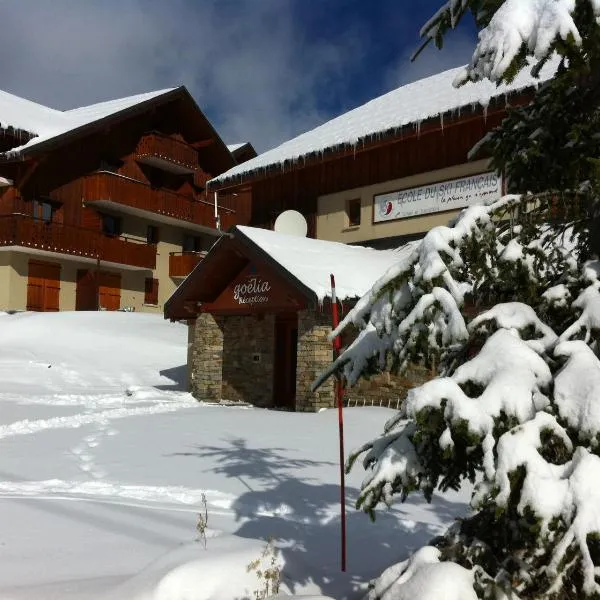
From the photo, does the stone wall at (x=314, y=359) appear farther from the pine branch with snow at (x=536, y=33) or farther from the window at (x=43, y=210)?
the window at (x=43, y=210)

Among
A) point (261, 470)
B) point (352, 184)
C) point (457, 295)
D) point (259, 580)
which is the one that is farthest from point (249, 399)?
point (457, 295)

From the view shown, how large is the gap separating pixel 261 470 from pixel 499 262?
4465 mm

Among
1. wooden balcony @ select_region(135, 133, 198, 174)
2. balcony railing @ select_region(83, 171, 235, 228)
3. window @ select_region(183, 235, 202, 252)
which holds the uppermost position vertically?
wooden balcony @ select_region(135, 133, 198, 174)

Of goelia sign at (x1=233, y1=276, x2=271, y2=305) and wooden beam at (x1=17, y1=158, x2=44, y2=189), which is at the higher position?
wooden beam at (x1=17, y1=158, x2=44, y2=189)

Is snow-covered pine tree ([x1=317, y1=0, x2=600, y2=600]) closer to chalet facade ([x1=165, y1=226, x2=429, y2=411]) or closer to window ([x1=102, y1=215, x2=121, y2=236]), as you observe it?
chalet facade ([x1=165, y1=226, x2=429, y2=411])

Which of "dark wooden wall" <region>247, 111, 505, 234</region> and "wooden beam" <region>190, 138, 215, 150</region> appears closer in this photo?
"dark wooden wall" <region>247, 111, 505, 234</region>

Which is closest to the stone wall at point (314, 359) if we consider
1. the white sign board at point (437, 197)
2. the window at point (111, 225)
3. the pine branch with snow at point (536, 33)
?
the white sign board at point (437, 197)

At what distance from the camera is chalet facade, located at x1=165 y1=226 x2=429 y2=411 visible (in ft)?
40.5

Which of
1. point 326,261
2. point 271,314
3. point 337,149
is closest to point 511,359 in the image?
point 326,261

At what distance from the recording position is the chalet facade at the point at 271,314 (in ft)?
40.5

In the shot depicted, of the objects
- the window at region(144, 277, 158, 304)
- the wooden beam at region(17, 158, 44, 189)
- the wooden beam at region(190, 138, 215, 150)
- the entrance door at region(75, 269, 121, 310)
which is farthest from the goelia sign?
the wooden beam at region(190, 138, 215, 150)

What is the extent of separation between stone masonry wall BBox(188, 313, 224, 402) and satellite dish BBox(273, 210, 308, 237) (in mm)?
2698

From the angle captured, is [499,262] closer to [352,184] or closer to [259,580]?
[259,580]

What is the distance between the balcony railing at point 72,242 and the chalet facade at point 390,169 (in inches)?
365
